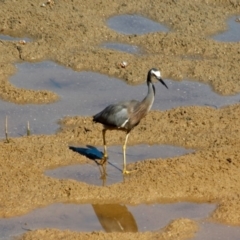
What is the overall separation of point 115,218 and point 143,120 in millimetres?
2726

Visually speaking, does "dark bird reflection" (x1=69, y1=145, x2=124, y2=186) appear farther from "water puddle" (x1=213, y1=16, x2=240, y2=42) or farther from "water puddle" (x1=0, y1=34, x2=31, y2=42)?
"water puddle" (x1=213, y1=16, x2=240, y2=42)

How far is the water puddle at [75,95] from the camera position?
12.7 m

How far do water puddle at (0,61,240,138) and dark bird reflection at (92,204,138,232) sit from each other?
2305 millimetres

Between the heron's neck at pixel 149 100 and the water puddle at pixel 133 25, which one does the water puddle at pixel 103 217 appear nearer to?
the heron's neck at pixel 149 100

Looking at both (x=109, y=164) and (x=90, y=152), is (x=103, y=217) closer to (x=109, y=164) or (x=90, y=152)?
(x=109, y=164)

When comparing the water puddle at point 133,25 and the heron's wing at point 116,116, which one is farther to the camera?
the water puddle at point 133,25

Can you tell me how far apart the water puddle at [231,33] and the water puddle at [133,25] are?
1085 millimetres

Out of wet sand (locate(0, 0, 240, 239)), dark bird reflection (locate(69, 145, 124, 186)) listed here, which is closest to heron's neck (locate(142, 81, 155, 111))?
wet sand (locate(0, 0, 240, 239))

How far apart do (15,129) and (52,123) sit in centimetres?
60

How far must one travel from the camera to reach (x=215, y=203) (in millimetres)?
10344

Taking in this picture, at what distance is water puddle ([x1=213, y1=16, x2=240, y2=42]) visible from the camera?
16.1 metres

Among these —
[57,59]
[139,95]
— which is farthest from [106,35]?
[139,95]

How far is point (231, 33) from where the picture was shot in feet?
54.1

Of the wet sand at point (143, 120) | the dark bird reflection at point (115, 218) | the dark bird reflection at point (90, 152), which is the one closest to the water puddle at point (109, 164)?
the dark bird reflection at point (90, 152)
